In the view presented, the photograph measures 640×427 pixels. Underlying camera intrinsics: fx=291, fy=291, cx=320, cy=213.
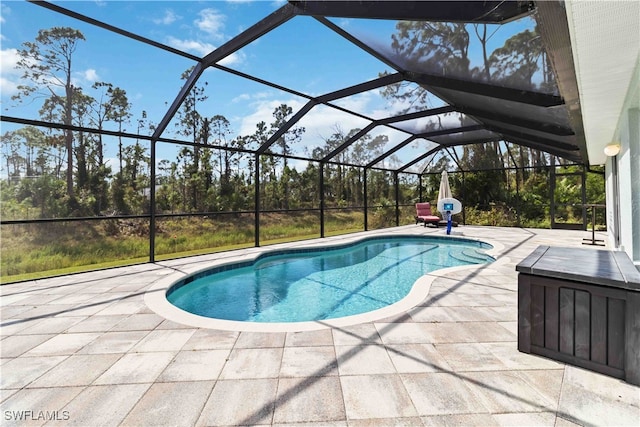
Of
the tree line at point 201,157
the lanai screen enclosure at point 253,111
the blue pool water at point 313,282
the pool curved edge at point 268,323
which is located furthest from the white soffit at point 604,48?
the blue pool water at point 313,282

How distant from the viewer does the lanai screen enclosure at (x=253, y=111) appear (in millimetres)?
3984

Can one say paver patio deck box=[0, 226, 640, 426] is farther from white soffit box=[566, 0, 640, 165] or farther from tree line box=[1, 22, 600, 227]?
tree line box=[1, 22, 600, 227]

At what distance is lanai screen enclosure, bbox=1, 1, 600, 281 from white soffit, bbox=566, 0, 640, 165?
4.0 inches

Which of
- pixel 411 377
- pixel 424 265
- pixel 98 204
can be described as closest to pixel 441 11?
pixel 411 377

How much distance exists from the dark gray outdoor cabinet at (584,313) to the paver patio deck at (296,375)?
112mm

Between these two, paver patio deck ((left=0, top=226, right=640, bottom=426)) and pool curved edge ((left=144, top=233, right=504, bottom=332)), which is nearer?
paver patio deck ((left=0, top=226, right=640, bottom=426))

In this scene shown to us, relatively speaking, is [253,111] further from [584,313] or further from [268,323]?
[584,313]

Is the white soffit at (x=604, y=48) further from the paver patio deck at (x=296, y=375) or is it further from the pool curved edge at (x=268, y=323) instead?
the pool curved edge at (x=268, y=323)

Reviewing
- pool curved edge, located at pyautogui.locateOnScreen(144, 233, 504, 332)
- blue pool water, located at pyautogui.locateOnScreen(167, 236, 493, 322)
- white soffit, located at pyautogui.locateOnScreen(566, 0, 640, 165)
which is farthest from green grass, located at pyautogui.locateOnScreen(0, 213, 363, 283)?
white soffit, located at pyautogui.locateOnScreen(566, 0, 640, 165)

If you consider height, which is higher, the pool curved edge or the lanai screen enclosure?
the lanai screen enclosure

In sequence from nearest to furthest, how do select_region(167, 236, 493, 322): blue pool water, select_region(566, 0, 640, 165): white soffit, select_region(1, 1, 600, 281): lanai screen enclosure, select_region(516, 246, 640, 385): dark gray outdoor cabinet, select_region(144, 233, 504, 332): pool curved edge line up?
1. select_region(566, 0, 640, 165): white soffit
2. select_region(516, 246, 640, 385): dark gray outdoor cabinet
3. select_region(144, 233, 504, 332): pool curved edge
4. select_region(1, 1, 600, 281): lanai screen enclosure
5. select_region(167, 236, 493, 322): blue pool water

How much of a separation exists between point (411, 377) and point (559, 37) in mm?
2645

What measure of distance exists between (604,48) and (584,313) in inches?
77.9

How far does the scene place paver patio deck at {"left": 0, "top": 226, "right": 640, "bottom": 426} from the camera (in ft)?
5.79
